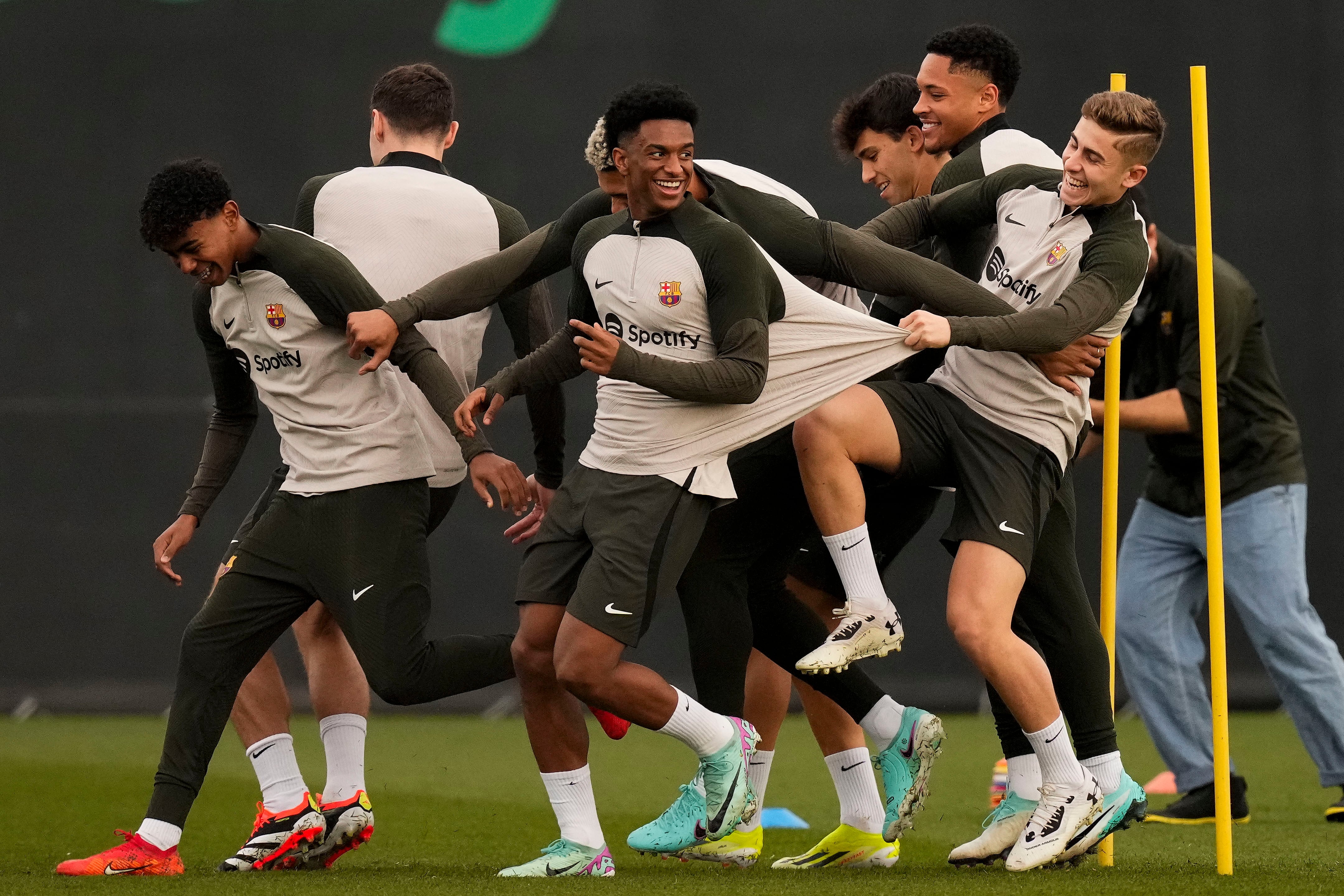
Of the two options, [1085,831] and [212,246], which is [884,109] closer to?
[212,246]

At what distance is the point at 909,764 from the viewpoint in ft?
13.4

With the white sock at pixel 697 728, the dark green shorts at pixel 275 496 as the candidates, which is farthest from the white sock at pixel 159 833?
the white sock at pixel 697 728

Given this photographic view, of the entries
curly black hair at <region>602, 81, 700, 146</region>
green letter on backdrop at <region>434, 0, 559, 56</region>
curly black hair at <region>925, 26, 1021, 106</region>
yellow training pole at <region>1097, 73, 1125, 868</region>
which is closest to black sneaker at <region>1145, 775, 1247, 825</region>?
yellow training pole at <region>1097, 73, 1125, 868</region>

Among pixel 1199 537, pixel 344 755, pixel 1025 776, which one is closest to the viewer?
pixel 1025 776

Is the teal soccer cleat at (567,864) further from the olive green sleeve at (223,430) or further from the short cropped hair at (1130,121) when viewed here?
the short cropped hair at (1130,121)

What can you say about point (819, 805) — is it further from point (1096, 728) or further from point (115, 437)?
point (115, 437)

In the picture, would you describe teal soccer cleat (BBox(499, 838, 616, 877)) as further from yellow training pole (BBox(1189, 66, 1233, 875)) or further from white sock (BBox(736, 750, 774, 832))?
yellow training pole (BBox(1189, 66, 1233, 875))

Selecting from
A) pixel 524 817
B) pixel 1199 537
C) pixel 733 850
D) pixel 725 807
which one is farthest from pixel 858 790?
pixel 1199 537

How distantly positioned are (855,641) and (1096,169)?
3.72 ft

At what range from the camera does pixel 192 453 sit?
25.0 ft

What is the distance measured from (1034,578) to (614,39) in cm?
442

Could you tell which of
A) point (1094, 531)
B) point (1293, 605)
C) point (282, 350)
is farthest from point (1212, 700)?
point (1094, 531)

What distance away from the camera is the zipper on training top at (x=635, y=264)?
3551mm

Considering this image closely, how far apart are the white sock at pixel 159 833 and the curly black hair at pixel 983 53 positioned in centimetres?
257
